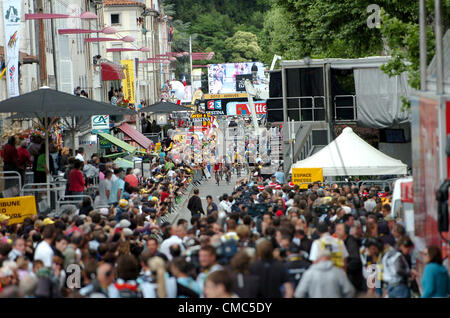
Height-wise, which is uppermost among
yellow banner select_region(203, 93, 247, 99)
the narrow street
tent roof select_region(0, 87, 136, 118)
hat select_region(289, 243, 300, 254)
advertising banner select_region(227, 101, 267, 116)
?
yellow banner select_region(203, 93, 247, 99)

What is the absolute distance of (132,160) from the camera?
120 ft

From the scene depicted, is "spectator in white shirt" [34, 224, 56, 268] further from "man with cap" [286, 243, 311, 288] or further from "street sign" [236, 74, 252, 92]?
"street sign" [236, 74, 252, 92]

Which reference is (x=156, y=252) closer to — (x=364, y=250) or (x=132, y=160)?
(x=364, y=250)

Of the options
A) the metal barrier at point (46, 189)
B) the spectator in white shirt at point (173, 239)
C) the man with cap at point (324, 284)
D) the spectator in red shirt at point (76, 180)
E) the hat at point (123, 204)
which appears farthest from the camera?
the spectator in red shirt at point (76, 180)

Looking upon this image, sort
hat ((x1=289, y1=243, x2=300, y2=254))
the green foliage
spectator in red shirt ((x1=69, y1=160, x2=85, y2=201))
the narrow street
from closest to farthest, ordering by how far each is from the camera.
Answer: hat ((x1=289, y1=243, x2=300, y2=254)) → spectator in red shirt ((x1=69, y1=160, x2=85, y2=201)) → the narrow street → the green foliage

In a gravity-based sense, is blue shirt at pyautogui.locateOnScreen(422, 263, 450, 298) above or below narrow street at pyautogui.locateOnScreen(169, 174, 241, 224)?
above

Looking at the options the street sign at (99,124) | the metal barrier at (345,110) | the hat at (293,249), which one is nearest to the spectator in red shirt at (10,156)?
the hat at (293,249)

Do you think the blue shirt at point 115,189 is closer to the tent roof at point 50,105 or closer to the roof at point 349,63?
the tent roof at point 50,105

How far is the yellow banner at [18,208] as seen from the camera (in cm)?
1762

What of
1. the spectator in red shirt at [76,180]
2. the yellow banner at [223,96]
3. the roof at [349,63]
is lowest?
the spectator in red shirt at [76,180]

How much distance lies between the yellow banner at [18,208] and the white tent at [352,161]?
10605mm

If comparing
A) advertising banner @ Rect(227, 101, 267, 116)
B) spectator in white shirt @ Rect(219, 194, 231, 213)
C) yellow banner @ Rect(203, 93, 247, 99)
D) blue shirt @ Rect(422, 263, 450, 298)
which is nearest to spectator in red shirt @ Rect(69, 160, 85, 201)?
spectator in white shirt @ Rect(219, 194, 231, 213)

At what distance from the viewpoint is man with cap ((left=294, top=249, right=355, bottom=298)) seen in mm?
9438

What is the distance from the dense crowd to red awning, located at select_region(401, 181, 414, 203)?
47 centimetres
